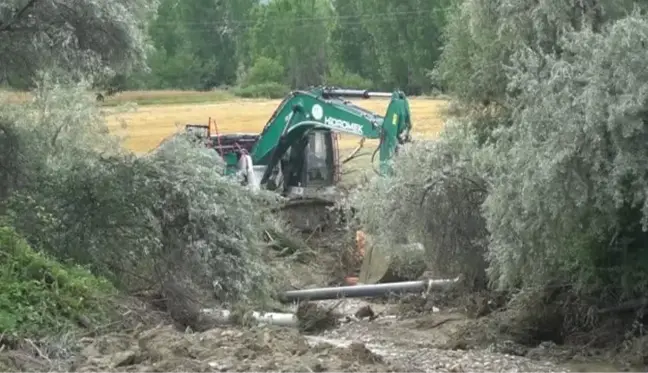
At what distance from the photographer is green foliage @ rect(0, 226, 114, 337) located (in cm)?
→ 1097

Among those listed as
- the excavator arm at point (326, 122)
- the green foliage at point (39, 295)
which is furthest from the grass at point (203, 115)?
the green foliage at point (39, 295)

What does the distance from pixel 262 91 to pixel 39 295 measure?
206 feet

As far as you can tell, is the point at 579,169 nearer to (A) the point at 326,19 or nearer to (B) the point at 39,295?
(B) the point at 39,295

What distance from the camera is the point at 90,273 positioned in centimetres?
1444

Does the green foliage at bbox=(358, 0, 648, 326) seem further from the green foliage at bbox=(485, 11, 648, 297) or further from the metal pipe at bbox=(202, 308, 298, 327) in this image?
the metal pipe at bbox=(202, 308, 298, 327)

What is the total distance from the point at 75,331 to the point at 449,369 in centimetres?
414

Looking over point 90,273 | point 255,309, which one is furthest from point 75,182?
point 255,309

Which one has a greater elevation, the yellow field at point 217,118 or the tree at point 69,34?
the tree at point 69,34

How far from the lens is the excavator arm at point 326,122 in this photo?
2412cm

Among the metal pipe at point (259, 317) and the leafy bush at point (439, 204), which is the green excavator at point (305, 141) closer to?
the leafy bush at point (439, 204)

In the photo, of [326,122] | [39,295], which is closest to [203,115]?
[326,122]

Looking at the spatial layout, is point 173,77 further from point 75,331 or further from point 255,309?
point 75,331

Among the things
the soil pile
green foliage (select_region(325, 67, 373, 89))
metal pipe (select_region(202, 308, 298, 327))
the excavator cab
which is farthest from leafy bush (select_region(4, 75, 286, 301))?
green foliage (select_region(325, 67, 373, 89))

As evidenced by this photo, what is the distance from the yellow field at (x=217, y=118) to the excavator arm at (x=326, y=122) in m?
0.56
